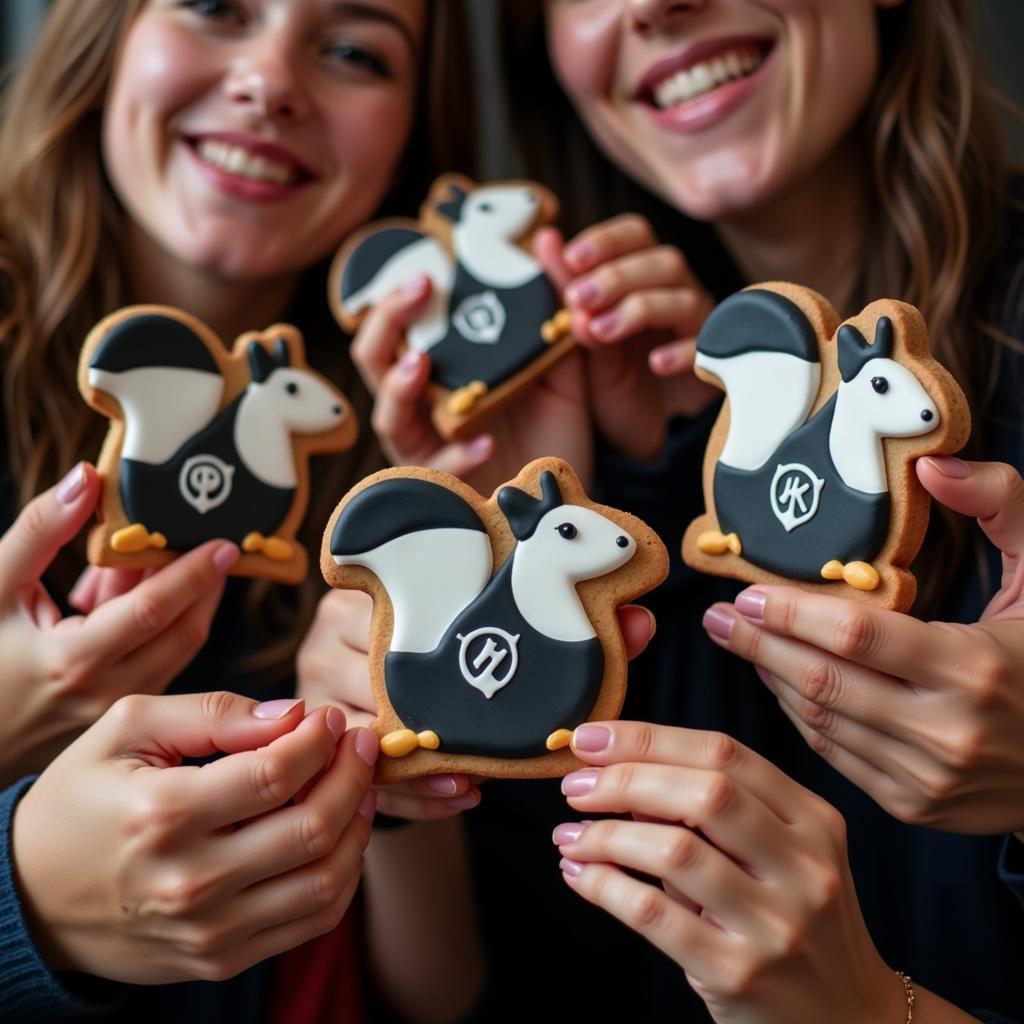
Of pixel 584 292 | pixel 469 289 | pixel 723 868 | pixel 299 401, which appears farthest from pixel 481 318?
pixel 723 868

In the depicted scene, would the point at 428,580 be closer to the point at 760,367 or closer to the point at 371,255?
the point at 760,367

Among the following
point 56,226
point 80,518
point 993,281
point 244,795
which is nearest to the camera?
point 244,795

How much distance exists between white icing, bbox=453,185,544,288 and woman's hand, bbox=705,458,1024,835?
70 cm

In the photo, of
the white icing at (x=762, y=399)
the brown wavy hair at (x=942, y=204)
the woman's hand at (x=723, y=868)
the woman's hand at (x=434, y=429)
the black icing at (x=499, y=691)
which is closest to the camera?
the woman's hand at (x=723, y=868)

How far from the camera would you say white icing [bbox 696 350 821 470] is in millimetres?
1056

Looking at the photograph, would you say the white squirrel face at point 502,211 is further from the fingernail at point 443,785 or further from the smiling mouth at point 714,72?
the fingernail at point 443,785

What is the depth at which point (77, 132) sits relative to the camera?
1582mm

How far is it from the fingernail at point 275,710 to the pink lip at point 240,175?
2.66ft

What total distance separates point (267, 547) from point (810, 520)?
1.99 ft

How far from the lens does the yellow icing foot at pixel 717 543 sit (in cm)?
109

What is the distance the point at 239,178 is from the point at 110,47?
0.95 ft

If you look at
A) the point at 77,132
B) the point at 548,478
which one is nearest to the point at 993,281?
the point at 548,478

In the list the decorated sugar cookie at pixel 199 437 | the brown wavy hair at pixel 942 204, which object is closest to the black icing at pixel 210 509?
the decorated sugar cookie at pixel 199 437

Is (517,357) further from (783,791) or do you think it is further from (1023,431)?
(783,791)
